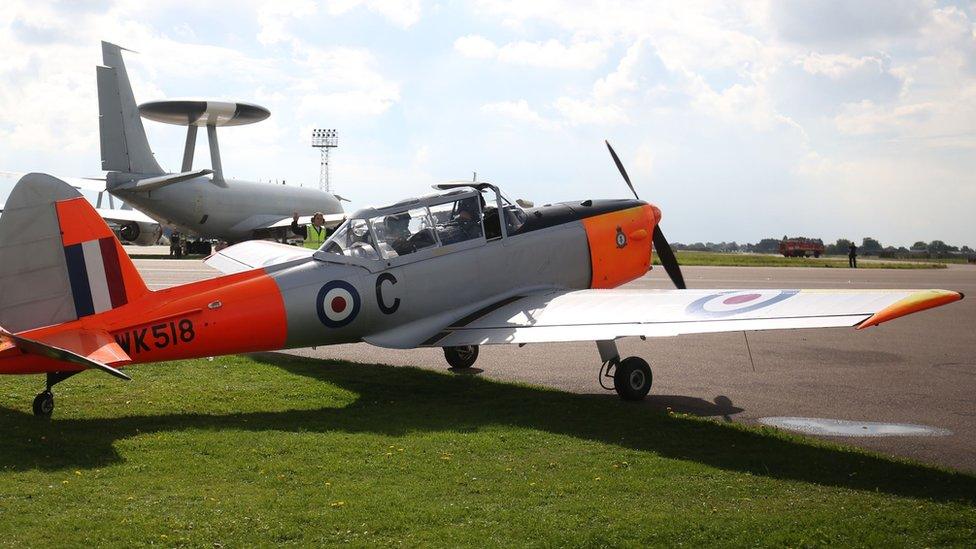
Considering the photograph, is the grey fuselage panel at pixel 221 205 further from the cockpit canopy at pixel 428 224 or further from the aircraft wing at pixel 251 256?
the cockpit canopy at pixel 428 224

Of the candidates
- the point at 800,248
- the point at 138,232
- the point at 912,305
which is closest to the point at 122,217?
the point at 138,232

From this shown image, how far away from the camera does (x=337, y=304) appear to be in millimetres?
9484

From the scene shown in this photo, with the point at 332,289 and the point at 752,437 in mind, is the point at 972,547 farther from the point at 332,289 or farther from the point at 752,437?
the point at 332,289

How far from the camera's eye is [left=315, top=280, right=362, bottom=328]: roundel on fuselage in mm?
9383

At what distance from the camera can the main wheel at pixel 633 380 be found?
983cm

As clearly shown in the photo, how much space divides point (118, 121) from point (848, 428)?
31.8 m

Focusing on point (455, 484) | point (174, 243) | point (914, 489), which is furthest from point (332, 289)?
point (174, 243)

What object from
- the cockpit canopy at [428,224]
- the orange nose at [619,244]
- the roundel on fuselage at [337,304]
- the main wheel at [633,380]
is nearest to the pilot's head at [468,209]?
the cockpit canopy at [428,224]

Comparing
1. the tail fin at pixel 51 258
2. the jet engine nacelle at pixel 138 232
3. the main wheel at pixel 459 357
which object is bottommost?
the main wheel at pixel 459 357

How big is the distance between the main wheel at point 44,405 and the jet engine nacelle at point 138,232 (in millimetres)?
38720

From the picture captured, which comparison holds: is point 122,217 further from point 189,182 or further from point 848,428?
→ point 848,428

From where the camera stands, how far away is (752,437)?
7922 mm

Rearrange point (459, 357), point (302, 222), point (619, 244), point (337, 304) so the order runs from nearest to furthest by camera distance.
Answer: point (337, 304) → point (459, 357) → point (619, 244) → point (302, 222)

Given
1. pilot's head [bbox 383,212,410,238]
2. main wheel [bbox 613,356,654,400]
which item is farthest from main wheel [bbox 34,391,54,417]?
main wheel [bbox 613,356,654,400]
